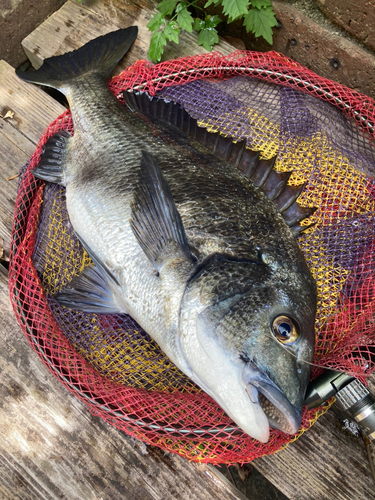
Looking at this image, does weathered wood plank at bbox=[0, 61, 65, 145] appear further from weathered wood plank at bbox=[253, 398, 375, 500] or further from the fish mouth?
weathered wood plank at bbox=[253, 398, 375, 500]

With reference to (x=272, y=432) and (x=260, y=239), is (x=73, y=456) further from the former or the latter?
(x=260, y=239)

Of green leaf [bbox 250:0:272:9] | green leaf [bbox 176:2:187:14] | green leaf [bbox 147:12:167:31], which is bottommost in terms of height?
green leaf [bbox 147:12:167:31]

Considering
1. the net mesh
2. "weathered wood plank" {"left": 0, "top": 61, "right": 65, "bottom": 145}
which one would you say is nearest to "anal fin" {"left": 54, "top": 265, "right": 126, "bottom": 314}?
the net mesh

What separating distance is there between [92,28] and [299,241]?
2148 millimetres

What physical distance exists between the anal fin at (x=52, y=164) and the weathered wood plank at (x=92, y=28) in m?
1.00

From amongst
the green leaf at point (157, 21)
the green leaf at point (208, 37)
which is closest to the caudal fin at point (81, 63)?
the green leaf at point (157, 21)

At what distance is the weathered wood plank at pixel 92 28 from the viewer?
286 cm

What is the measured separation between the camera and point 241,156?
6.85 ft

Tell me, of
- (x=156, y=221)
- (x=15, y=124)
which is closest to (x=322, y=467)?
(x=156, y=221)

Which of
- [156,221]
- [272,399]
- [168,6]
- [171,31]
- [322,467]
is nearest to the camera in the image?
[272,399]

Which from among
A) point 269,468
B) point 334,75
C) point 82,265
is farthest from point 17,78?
point 269,468

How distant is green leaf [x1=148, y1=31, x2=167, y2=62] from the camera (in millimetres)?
2582

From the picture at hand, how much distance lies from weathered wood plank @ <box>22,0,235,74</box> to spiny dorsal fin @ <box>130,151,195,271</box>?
1.51m

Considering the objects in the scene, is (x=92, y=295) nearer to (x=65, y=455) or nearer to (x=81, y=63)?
(x=65, y=455)
